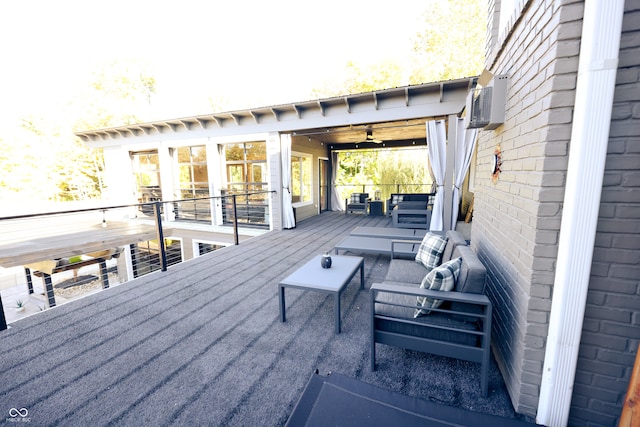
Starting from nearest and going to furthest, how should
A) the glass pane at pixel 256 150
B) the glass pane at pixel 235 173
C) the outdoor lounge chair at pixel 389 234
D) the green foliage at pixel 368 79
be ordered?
the outdoor lounge chair at pixel 389 234 → the glass pane at pixel 256 150 → the glass pane at pixel 235 173 → the green foliage at pixel 368 79

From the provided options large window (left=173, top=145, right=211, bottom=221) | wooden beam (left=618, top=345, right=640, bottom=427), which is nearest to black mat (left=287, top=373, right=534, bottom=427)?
wooden beam (left=618, top=345, right=640, bottom=427)

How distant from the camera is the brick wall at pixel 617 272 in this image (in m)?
1.13

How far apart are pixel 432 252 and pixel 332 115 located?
413 cm

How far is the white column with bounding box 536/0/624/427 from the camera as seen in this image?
1.08 metres

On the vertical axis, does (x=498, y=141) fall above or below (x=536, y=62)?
below

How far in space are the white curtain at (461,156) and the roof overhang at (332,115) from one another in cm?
44

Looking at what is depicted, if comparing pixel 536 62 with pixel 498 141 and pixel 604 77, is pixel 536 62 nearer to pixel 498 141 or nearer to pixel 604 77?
pixel 604 77

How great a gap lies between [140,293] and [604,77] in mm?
4064

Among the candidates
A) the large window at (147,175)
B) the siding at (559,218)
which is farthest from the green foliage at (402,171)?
the siding at (559,218)

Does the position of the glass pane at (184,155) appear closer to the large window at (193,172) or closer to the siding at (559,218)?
the large window at (193,172)

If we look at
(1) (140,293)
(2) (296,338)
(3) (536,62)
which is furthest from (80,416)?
(3) (536,62)

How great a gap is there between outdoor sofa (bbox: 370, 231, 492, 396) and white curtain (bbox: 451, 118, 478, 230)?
3.70 m

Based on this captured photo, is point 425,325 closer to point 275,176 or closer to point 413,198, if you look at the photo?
point 275,176

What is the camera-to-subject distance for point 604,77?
1.09 m
